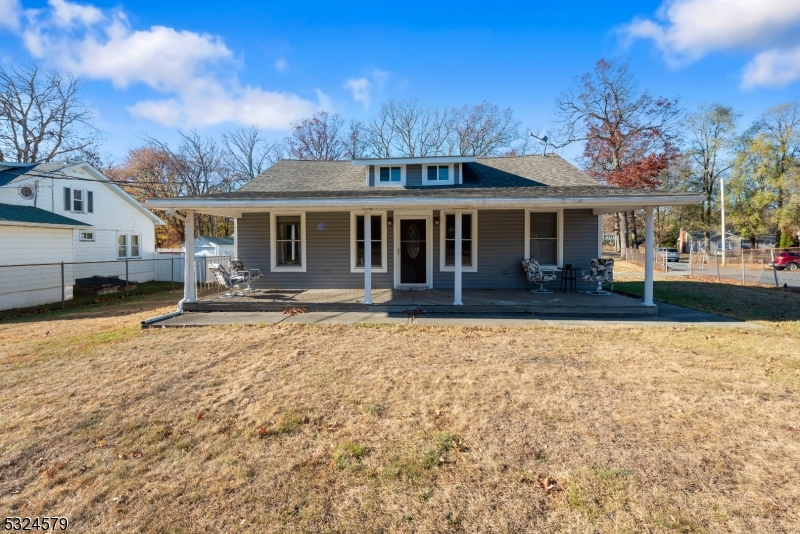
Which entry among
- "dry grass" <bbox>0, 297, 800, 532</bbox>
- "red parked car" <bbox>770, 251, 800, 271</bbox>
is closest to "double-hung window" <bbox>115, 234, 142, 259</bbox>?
"dry grass" <bbox>0, 297, 800, 532</bbox>

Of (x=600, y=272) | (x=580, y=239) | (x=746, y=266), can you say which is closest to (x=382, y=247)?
(x=580, y=239)

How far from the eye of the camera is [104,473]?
2.64 meters

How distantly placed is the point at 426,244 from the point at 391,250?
975mm

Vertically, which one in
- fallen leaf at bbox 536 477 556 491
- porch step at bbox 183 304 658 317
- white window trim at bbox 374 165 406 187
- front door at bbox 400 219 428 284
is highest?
white window trim at bbox 374 165 406 187

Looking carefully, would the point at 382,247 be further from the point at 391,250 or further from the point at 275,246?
the point at 275,246

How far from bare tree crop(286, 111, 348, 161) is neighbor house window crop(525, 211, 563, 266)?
26.3 meters

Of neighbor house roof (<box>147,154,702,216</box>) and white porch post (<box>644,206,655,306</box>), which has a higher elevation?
neighbor house roof (<box>147,154,702,216</box>)

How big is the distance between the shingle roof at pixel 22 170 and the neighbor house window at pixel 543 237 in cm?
1819

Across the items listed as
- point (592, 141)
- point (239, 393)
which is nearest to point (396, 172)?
point (239, 393)

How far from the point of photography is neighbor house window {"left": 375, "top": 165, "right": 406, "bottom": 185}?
11.1m

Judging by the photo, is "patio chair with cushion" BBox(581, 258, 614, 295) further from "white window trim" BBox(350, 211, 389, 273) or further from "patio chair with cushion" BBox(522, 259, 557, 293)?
"white window trim" BBox(350, 211, 389, 273)

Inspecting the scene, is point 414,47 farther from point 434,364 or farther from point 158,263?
point 158,263

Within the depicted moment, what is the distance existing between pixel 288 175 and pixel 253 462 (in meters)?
10.5

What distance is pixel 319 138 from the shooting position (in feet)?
111
